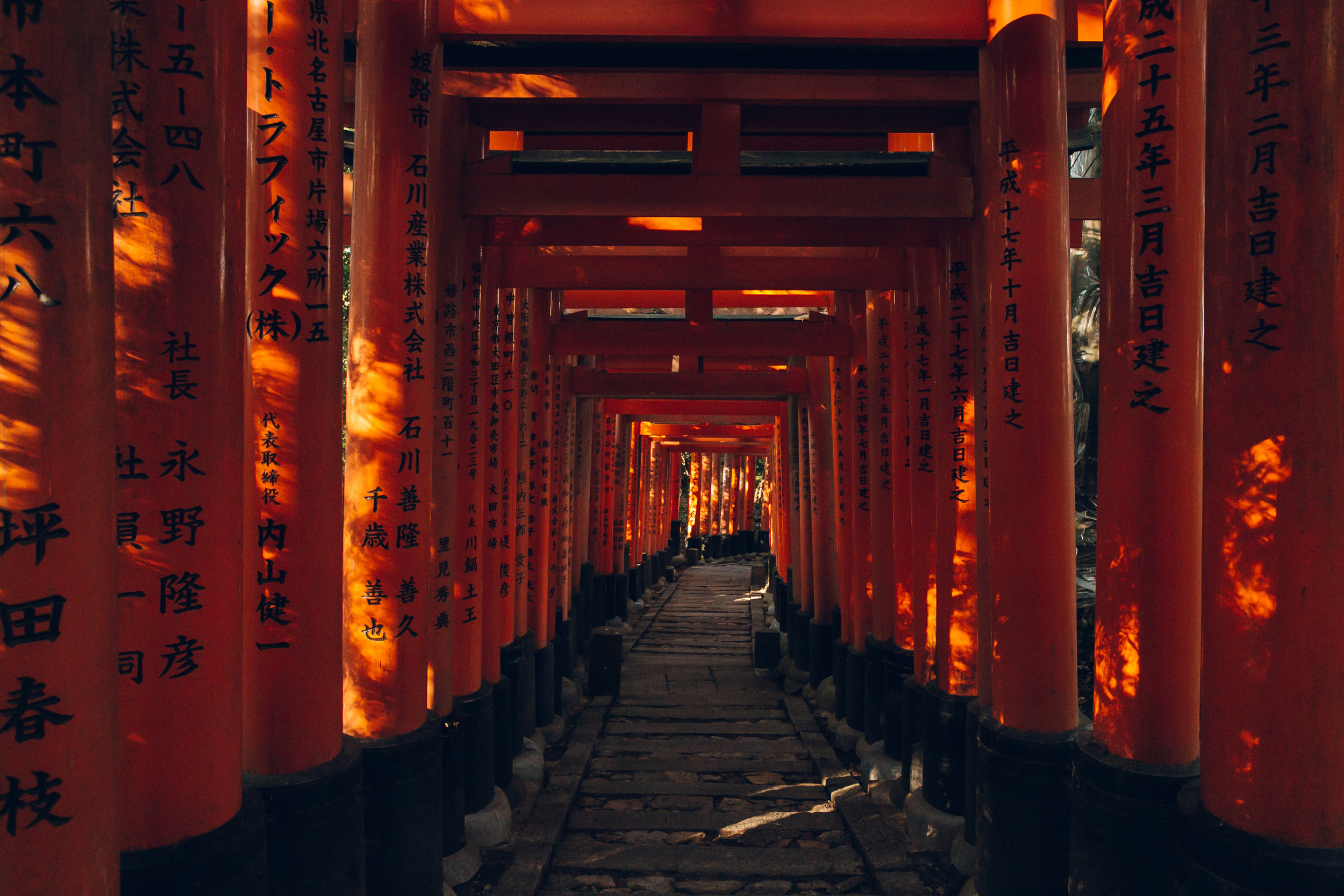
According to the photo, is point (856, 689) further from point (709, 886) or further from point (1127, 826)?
point (1127, 826)

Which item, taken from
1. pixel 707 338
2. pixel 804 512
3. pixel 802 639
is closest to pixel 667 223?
pixel 707 338

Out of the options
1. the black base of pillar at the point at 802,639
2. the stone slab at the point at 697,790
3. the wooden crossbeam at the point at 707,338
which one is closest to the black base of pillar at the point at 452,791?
the stone slab at the point at 697,790

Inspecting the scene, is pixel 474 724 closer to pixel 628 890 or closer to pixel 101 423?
pixel 628 890

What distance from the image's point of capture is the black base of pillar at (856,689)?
8359mm

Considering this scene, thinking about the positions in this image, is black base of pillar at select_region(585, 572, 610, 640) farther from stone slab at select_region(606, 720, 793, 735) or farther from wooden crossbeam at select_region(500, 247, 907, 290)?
wooden crossbeam at select_region(500, 247, 907, 290)

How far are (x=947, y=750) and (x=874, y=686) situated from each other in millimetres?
2064

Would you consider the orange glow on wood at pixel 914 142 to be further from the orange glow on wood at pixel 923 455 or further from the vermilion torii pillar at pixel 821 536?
the vermilion torii pillar at pixel 821 536

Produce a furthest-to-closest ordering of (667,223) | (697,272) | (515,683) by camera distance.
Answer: (515,683) < (697,272) < (667,223)

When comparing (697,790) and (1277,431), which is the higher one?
(1277,431)

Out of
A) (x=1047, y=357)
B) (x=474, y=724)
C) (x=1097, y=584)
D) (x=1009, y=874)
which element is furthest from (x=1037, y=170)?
(x=474, y=724)

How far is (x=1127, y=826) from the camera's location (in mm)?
3367

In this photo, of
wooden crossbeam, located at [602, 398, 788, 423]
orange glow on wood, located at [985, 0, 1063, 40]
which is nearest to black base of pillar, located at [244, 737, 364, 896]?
orange glow on wood, located at [985, 0, 1063, 40]

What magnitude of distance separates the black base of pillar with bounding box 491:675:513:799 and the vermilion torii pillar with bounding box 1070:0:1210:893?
13.5ft

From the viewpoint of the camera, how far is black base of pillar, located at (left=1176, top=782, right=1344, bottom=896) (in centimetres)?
241
